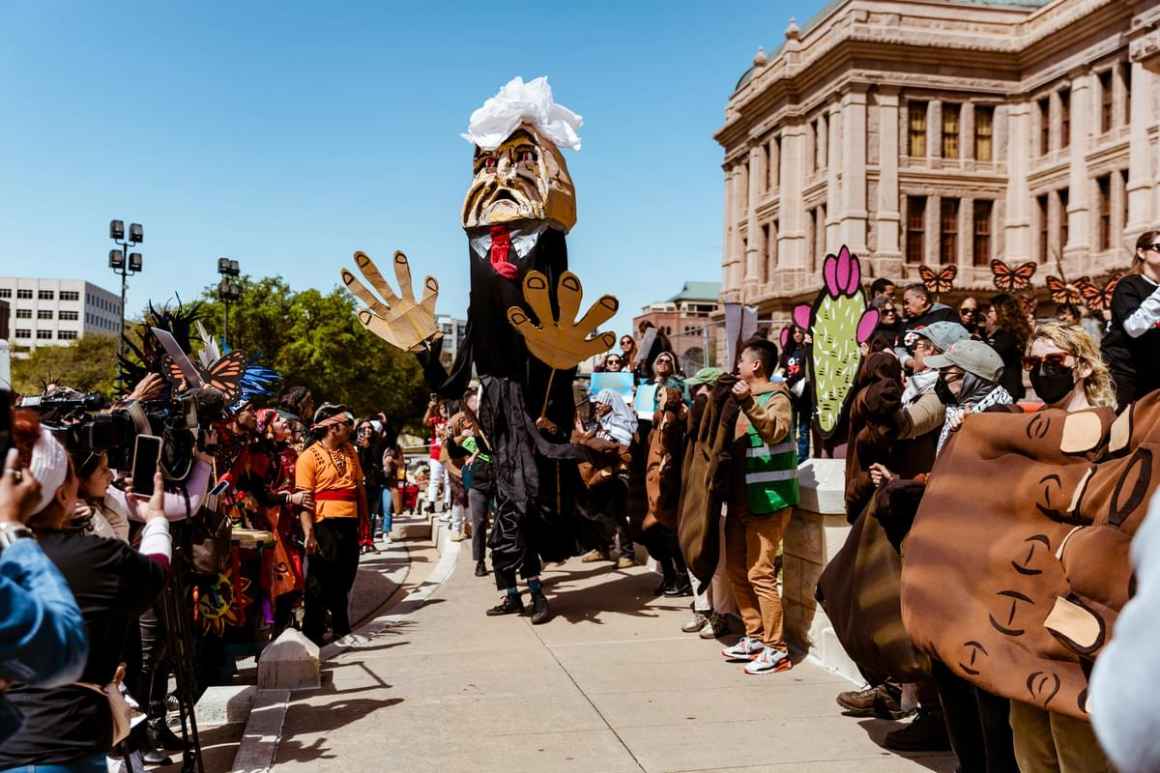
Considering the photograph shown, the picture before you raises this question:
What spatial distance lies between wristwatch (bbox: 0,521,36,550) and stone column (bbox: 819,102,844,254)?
42.3 metres

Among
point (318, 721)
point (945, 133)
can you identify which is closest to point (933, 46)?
point (945, 133)

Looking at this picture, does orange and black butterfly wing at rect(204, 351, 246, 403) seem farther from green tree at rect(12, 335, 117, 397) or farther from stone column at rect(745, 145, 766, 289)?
green tree at rect(12, 335, 117, 397)

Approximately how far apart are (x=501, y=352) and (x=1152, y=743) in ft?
26.4

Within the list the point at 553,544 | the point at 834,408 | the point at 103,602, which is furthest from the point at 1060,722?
the point at 553,544

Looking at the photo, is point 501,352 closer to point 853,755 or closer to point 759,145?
point 853,755

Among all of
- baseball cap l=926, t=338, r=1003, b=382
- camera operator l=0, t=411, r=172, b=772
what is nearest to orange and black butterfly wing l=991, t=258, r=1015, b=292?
baseball cap l=926, t=338, r=1003, b=382

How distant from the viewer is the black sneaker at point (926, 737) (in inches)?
201

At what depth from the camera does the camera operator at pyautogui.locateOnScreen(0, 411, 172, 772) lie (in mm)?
2863

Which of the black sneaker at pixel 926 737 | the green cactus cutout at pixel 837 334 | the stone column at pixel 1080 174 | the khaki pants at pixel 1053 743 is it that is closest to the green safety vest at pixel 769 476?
the green cactus cutout at pixel 837 334

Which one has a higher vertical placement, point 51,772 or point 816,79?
point 816,79

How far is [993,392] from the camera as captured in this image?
199 inches

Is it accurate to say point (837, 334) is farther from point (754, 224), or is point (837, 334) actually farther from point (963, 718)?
point (754, 224)

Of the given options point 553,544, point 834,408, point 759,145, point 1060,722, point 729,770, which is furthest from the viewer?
point 759,145

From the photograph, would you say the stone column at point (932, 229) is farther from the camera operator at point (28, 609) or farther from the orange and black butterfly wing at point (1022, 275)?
the camera operator at point (28, 609)
